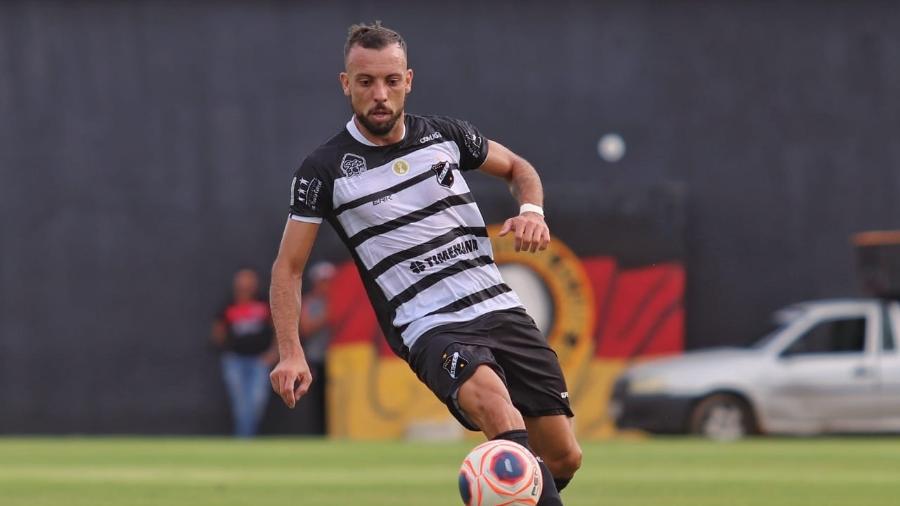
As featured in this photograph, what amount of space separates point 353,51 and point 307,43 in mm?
16606

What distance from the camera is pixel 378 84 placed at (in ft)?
24.3

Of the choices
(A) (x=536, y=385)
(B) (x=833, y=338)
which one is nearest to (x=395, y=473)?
(A) (x=536, y=385)

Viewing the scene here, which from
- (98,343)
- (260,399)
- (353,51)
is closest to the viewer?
(353,51)

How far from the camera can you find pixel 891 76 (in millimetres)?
24047

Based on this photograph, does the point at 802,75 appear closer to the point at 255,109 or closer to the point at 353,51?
the point at 255,109

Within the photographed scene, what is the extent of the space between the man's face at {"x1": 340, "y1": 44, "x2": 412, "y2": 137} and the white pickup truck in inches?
535

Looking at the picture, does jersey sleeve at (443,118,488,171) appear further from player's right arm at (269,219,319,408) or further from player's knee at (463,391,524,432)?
player's knee at (463,391,524,432)

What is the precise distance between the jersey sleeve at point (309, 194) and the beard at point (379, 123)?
0.28 meters

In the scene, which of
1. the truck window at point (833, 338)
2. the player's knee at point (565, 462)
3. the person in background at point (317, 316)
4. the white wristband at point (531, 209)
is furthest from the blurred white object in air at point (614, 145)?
the white wristband at point (531, 209)

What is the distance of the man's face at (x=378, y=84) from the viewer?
7.39m

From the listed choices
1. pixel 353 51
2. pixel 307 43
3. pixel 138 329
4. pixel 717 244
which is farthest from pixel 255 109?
pixel 353 51

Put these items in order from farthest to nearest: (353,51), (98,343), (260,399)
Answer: (98,343)
(260,399)
(353,51)

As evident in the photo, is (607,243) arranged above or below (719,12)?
below

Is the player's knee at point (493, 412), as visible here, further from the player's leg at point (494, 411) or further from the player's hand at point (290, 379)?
the player's hand at point (290, 379)
